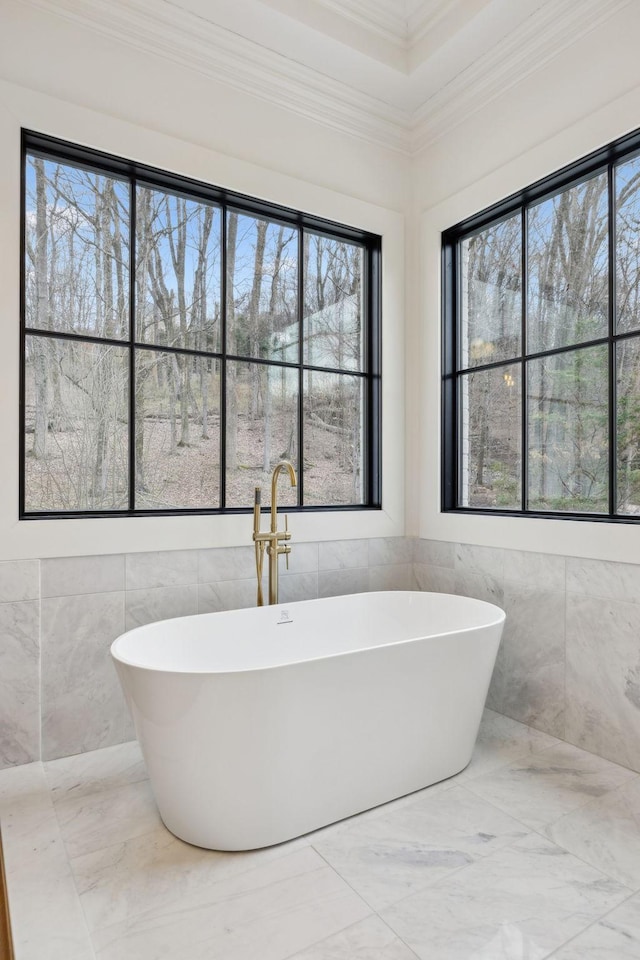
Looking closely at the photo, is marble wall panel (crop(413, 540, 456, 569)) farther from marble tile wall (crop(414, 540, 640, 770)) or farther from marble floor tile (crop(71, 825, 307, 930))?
marble floor tile (crop(71, 825, 307, 930))

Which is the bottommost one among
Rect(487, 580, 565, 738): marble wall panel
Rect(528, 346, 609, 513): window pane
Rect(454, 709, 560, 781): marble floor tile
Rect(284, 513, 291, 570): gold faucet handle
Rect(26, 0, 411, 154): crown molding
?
Rect(454, 709, 560, 781): marble floor tile

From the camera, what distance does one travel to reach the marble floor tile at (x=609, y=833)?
1474mm

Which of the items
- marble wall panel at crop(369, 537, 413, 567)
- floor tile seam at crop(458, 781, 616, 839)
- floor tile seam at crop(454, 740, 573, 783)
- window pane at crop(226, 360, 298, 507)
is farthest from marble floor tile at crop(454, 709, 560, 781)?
window pane at crop(226, 360, 298, 507)

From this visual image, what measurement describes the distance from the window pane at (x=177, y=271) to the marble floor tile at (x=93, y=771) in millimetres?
1622

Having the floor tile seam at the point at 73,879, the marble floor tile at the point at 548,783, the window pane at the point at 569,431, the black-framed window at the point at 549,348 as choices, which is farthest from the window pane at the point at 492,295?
the floor tile seam at the point at 73,879

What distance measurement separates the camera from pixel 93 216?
2211 millimetres

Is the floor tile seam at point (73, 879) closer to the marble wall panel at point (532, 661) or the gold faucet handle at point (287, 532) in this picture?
the gold faucet handle at point (287, 532)

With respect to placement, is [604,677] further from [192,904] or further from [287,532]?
[192,904]

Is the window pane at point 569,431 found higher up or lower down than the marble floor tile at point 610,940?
higher up

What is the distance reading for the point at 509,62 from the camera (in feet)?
7.70

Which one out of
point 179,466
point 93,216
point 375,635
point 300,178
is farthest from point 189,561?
point 300,178

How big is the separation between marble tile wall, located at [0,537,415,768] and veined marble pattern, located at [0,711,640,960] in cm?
16

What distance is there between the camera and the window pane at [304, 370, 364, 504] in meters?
2.72

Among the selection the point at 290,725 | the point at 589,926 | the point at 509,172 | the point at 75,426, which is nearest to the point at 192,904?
the point at 290,725
